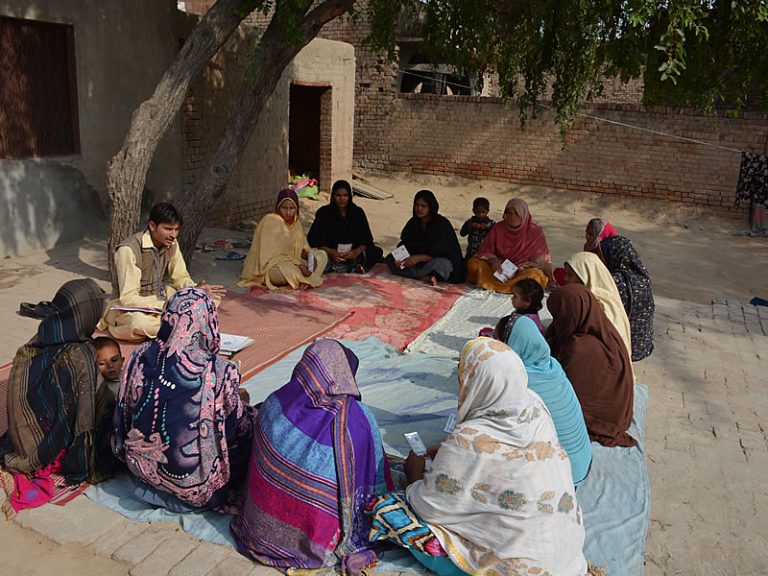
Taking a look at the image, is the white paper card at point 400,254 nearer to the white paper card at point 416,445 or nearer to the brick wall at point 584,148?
the white paper card at point 416,445

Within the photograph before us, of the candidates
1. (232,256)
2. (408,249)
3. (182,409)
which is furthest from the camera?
(232,256)

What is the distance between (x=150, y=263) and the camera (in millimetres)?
5082

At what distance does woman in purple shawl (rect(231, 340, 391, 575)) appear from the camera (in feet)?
8.82

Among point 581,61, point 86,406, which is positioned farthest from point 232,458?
point 581,61

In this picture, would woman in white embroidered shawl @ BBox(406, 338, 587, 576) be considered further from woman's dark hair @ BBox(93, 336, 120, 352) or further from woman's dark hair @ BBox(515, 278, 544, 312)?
woman's dark hair @ BBox(515, 278, 544, 312)

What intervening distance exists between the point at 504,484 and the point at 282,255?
4.64 metres

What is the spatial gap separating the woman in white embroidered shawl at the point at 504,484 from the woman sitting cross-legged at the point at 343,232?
191 inches

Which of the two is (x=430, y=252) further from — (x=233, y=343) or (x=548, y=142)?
(x=548, y=142)

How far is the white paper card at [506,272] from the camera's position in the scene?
22.6ft

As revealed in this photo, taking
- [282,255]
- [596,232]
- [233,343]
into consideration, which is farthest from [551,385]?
[282,255]

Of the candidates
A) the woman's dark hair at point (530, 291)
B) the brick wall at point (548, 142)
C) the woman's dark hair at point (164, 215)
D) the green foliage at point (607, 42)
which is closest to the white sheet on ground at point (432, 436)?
the woman's dark hair at point (530, 291)

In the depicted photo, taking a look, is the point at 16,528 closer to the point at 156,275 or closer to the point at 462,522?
the point at 462,522

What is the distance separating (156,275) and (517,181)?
35.1 ft

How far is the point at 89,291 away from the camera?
10.6ft
